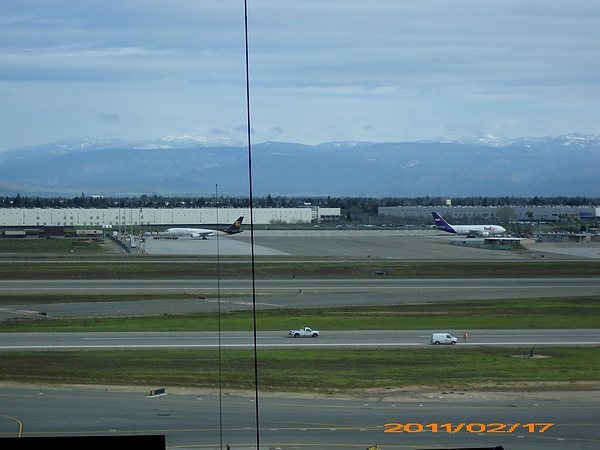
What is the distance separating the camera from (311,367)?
91.2 feet

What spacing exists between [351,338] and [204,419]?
1495 cm

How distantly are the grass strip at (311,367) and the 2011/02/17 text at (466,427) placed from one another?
14.8 feet

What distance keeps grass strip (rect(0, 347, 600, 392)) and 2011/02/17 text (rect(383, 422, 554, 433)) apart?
450 centimetres

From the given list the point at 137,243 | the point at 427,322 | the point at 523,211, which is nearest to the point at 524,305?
the point at 427,322

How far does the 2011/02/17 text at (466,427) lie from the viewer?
1955 cm

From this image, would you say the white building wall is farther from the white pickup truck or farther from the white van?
the white van

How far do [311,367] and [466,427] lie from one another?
864cm

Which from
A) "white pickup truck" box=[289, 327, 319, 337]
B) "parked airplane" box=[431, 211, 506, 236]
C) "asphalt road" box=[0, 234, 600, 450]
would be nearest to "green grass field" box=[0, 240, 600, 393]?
"asphalt road" box=[0, 234, 600, 450]

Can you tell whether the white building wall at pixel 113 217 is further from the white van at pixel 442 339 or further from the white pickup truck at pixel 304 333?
the white van at pixel 442 339

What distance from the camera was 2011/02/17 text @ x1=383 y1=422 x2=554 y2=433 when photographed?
19547 millimetres

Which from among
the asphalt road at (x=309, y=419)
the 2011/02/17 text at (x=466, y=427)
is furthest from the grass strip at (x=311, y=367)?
the 2011/02/17 text at (x=466, y=427)

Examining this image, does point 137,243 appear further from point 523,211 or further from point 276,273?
point 523,211

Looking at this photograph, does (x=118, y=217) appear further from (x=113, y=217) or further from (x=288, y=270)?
(x=288, y=270)

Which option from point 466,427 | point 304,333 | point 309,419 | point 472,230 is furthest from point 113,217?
point 466,427
